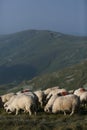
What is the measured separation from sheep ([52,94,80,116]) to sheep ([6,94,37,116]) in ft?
6.33

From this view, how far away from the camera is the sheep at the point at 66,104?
99.4 feet

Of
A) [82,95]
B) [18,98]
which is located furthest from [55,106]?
[82,95]

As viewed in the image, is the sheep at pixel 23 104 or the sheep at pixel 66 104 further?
the sheep at pixel 23 104

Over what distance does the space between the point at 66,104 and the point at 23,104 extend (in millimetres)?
3907

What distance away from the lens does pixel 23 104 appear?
31.6 meters

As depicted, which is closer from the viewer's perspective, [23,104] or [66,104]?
[66,104]

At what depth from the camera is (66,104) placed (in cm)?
3044

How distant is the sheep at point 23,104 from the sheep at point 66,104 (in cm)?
193

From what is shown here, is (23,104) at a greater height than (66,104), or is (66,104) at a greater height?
(66,104)

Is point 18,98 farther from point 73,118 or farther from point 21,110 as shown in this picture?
point 73,118

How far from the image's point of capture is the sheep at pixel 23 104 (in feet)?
102

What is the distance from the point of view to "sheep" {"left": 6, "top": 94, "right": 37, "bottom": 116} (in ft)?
102

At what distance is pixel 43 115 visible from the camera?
99.2 feet

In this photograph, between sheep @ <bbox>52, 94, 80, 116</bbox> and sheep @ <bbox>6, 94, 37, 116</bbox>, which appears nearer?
sheep @ <bbox>52, 94, 80, 116</bbox>
